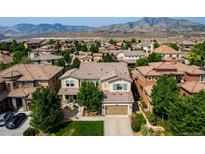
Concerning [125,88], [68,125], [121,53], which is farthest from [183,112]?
[121,53]

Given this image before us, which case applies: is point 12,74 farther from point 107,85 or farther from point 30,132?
point 107,85

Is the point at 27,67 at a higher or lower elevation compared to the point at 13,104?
higher

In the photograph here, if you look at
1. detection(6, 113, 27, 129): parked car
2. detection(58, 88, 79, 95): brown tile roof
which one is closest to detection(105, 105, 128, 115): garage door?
detection(58, 88, 79, 95): brown tile roof

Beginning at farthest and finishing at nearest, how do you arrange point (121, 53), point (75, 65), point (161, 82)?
1. point (121, 53)
2. point (75, 65)
3. point (161, 82)

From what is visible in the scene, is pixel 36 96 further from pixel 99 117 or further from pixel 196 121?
pixel 196 121

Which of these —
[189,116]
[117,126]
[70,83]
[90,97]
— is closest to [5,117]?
[70,83]

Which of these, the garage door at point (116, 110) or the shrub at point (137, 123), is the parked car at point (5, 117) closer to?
the garage door at point (116, 110)

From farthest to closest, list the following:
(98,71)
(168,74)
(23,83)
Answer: (98,71), (168,74), (23,83)
